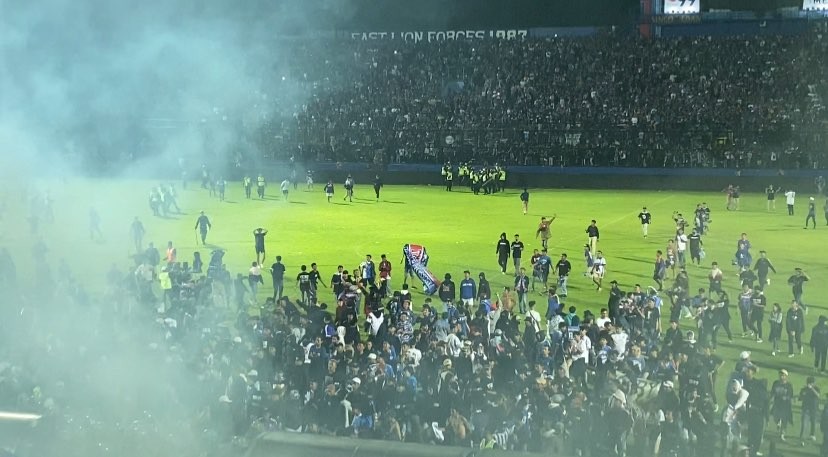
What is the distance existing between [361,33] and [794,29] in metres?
23.4

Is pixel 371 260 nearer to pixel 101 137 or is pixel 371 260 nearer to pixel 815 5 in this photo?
pixel 101 137

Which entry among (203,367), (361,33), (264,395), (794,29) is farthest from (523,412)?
(794,29)

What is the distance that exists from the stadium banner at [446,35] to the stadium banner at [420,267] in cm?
3444

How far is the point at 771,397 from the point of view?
44.4 feet

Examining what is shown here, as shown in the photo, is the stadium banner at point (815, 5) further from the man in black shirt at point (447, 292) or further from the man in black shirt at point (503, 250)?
the man in black shirt at point (447, 292)

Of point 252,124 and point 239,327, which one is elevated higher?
point 252,124

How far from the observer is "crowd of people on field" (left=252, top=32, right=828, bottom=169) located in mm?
Answer: 47719

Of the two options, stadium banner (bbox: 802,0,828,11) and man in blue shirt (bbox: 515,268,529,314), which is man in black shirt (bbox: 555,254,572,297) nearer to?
man in blue shirt (bbox: 515,268,529,314)

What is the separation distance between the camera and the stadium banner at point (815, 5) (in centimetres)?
5417

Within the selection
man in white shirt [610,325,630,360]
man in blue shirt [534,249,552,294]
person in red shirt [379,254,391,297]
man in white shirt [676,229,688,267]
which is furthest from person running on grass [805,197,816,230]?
man in white shirt [610,325,630,360]

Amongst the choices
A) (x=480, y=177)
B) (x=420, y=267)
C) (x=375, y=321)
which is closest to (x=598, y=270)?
(x=420, y=267)

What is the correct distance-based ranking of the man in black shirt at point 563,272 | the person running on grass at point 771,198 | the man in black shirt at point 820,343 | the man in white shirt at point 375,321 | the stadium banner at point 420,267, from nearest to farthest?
the man in black shirt at point 820,343 < the man in white shirt at point 375,321 < the man in black shirt at point 563,272 < the stadium banner at point 420,267 < the person running on grass at point 771,198

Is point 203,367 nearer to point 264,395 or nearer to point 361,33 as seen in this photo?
point 264,395

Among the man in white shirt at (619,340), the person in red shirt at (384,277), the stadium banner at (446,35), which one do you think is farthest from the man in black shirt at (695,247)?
the stadium banner at (446,35)
